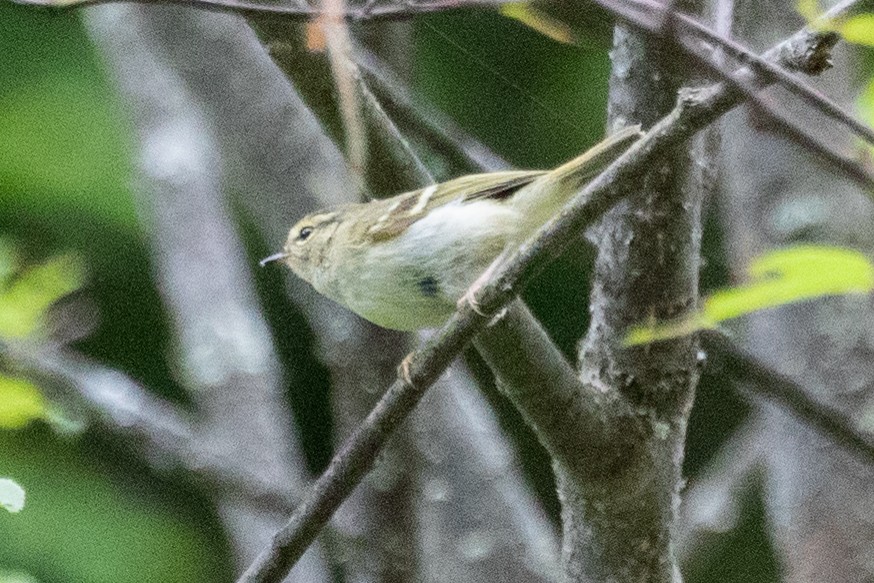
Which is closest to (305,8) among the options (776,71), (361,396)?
(776,71)

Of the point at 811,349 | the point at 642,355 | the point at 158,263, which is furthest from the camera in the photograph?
the point at 158,263

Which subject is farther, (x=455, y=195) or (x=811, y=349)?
(x=811, y=349)

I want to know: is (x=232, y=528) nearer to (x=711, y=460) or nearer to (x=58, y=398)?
(x=58, y=398)

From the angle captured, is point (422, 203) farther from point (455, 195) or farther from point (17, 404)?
point (17, 404)

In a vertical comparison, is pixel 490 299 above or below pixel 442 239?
above

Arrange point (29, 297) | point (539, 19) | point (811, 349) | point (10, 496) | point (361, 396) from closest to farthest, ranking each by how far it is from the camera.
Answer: point (10, 496), point (539, 19), point (361, 396), point (29, 297), point (811, 349)

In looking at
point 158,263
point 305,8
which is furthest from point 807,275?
point 158,263

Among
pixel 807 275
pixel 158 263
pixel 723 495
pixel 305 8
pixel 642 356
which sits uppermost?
pixel 305 8
